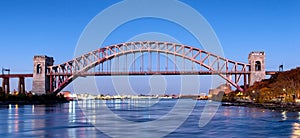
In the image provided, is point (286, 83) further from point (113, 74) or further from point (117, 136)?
point (117, 136)

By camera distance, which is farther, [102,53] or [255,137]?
[102,53]

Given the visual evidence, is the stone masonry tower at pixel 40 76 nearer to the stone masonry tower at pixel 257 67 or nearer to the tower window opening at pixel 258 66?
the stone masonry tower at pixel 257 67

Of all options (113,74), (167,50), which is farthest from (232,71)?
(113,74)

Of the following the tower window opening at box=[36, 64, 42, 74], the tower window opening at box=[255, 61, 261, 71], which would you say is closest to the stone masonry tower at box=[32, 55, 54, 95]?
the tower window opening at box=[36, 64, 42, 74]

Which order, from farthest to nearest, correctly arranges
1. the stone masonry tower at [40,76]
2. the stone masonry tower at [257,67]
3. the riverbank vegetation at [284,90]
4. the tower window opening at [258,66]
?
the stone masonry tower at [40,76], the tower window opening at [258,66], the stone masonry tower at [257,67], the riverbank vegetation at [284,90]

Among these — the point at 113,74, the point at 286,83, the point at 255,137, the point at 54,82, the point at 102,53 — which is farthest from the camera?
the point at 54,82

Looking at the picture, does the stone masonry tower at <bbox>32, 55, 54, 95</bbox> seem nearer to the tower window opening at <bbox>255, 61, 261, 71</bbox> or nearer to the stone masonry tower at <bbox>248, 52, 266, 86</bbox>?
the stone masonry tower at <bbox>248, 52, 266, 86</bbox>

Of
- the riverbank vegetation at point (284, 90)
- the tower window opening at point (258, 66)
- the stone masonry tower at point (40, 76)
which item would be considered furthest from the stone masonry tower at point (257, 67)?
the stone masonry tower at point (40, 76)

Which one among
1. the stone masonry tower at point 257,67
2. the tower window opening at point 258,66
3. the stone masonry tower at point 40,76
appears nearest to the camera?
the stone masonry tower at point 257,67
